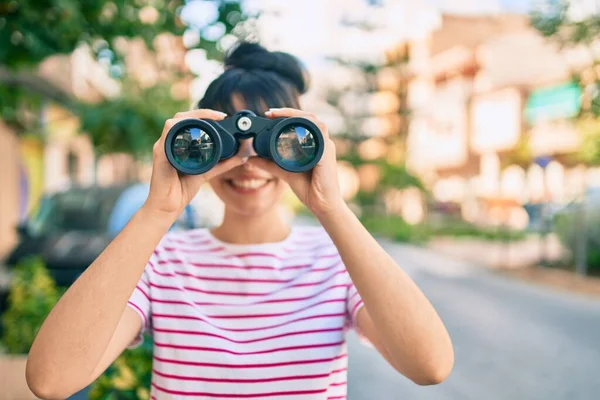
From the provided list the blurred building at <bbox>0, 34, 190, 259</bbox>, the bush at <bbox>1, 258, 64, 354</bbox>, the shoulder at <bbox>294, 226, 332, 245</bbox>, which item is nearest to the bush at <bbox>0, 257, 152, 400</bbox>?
the bush at <bbox>1, 258, 64, 354</bbox>

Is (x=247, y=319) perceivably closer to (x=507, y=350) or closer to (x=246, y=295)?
(x=246, y=295)

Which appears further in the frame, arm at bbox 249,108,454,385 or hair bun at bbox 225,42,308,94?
hair bun at bbox 225,42,308,94

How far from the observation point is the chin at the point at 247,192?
1.62 meters

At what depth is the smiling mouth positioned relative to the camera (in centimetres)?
162

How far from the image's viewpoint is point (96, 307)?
1.35 m

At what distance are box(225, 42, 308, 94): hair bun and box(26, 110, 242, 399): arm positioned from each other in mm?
428

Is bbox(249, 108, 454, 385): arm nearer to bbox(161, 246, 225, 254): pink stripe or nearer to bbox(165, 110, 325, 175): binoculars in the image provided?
bbox(165, 110, 325, 175): binoculars

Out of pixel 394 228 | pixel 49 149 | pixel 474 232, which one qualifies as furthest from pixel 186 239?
pixel 394 228

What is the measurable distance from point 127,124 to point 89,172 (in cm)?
1808

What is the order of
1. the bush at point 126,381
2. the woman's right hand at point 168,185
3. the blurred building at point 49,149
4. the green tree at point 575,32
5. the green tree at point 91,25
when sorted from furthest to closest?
the blurred building at point 49,149 → the green tree at point 575,32 → the green tree at point 91,25 → the bush at point 126,381 → the woman's right hand at point 168,185

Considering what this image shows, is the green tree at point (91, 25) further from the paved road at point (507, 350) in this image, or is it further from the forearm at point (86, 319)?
the paved road at point (507, 350)

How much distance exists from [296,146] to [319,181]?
3.6 inches

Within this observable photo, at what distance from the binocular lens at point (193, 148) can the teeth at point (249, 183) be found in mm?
148

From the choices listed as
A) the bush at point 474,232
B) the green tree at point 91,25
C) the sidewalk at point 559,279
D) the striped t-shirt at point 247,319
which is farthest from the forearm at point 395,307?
the bush at point 474,232
